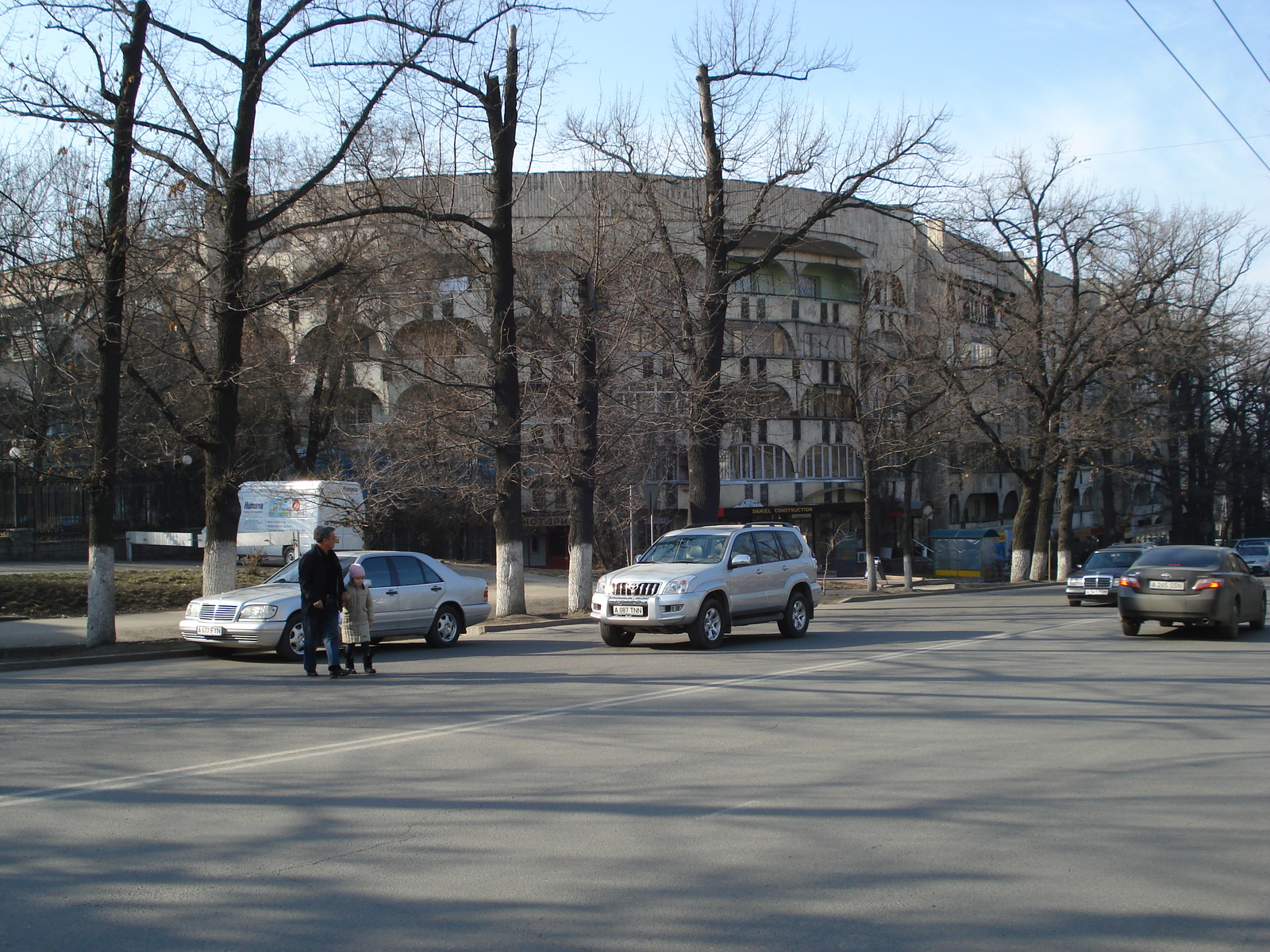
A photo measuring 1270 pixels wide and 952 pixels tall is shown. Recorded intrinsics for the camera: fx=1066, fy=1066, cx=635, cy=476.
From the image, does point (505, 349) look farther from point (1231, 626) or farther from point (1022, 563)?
point (1022, 563)

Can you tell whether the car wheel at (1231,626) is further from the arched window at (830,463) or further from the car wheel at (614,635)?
the arched window at (830,463)

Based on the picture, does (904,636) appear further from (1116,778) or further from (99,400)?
(99,400)

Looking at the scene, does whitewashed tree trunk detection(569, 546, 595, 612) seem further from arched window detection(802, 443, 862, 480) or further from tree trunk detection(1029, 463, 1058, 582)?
arched window detection(802, 443, 862, 480)

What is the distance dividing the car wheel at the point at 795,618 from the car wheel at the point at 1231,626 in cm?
658

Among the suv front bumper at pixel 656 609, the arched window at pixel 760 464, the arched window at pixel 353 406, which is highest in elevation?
the arched window at pixel 353 406

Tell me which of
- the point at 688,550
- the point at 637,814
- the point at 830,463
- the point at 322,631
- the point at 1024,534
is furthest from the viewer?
the point at 830,463

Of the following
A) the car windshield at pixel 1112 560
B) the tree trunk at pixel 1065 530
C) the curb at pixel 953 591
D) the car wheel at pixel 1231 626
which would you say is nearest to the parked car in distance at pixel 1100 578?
the car windshield at pixel 1112 560

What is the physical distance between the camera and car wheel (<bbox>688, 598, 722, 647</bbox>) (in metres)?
15.6

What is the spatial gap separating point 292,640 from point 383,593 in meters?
1.61

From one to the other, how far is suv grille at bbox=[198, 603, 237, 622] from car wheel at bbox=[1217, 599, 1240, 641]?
1496 cm

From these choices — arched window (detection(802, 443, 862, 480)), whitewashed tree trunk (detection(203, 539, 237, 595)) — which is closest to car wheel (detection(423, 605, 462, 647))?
whitewashed tree trunk (detection(203, 539, 237, 595))

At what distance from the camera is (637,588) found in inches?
615

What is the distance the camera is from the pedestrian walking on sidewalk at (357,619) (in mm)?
12570

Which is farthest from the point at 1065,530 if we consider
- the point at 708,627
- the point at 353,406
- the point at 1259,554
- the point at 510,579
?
the point at 708,627
